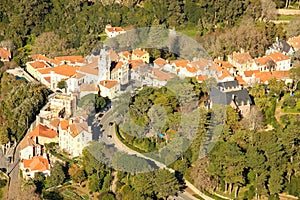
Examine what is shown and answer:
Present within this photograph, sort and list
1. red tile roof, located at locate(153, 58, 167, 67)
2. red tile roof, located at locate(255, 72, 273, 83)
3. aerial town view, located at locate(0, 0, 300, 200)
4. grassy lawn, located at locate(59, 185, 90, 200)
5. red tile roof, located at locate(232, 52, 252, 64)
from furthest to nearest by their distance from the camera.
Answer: red tile roof, located at locate(153, 58, 167, 67)
red tile roof, located at locate(232, 52, 252, 64)
red tile roof, located at locate(255, 72, 273, 83)
grassy lawn, located at locate(59, 185, 90, 200)
aerial town view, located at locate(0, 0, 300, 200)


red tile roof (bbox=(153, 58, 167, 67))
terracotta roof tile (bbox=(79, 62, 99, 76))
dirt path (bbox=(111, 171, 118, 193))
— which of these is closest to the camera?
dirt path (bbox=(111, 171, 118, 193))

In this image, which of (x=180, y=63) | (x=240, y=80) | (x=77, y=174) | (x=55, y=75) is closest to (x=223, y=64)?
(x=240, y=80)

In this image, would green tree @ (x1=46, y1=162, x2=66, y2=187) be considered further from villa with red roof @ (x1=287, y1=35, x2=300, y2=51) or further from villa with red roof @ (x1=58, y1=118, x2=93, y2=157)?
villa with red roof @ (x1=287, y1=35, x2=300, y2=51)

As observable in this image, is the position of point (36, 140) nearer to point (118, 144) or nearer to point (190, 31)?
point (118, 144)

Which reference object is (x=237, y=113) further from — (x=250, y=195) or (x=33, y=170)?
A: (x=33, y=170)

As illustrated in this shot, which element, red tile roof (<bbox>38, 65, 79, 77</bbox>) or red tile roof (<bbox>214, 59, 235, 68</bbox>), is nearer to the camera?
red tile roof (<bbox>214, 59, 235, 68</bbox>)

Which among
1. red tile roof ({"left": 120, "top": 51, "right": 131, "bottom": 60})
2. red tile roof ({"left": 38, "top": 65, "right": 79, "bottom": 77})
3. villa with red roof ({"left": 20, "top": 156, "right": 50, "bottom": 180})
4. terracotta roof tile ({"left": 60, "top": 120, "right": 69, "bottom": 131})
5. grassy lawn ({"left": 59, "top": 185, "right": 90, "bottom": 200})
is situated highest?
red tile roof ({"left": 120, "top": 51, "right": 131, "bottom": 60})

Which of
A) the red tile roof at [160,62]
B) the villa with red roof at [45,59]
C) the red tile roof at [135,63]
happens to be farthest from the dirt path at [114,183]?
the villa with red roof at [45,59]

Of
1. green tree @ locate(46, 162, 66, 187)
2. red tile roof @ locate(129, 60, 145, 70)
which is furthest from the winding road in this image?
red tile roof @ locate(129, 60, 145, 70)
